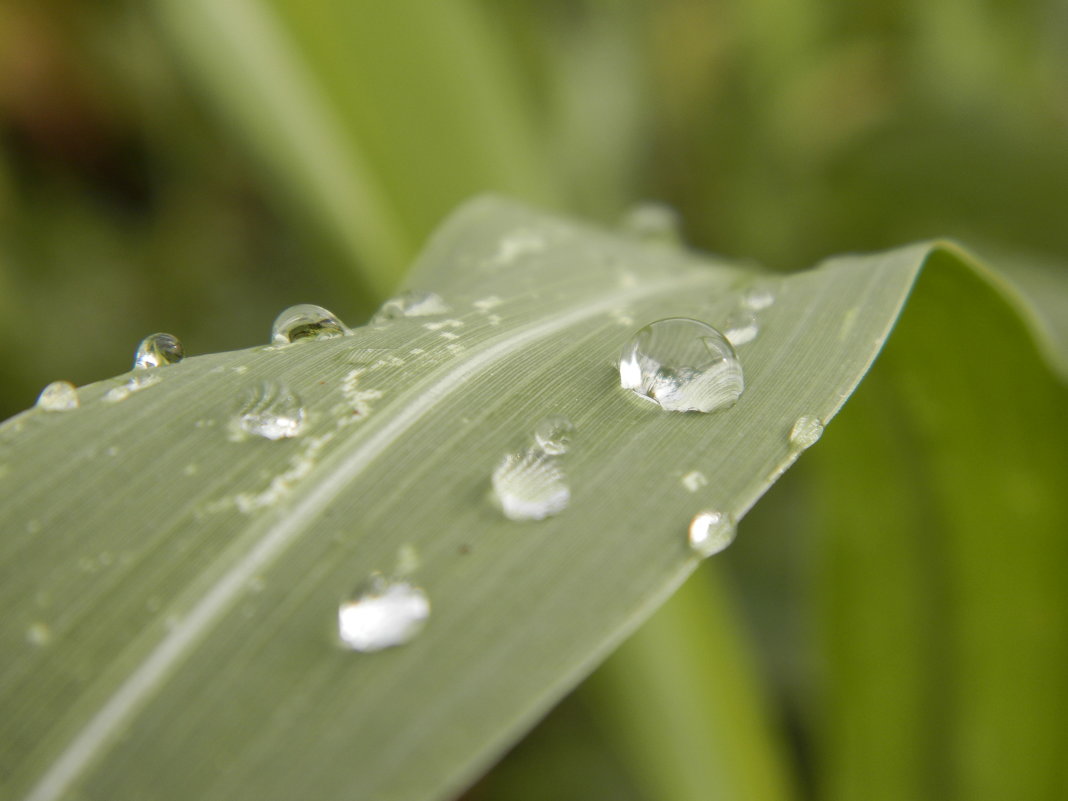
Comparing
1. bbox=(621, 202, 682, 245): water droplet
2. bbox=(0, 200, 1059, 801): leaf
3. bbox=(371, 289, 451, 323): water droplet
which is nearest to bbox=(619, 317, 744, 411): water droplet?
bbox=(0, 200, 1059, 801): leaf

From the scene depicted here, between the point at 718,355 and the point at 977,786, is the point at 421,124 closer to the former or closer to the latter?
the point at 718,355

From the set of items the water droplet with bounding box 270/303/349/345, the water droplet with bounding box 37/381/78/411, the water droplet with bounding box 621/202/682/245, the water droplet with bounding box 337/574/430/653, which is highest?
the water droplet with bounding box 621/202/682/245

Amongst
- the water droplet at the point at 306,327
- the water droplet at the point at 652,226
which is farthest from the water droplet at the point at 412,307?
the water droplet at the point at 652,226

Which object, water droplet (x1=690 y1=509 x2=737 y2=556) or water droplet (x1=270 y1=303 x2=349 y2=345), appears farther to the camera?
water droplet (x1=270 y1=303 x2=349 y2=345)

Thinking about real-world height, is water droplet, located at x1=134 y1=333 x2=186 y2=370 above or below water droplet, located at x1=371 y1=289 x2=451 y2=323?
below

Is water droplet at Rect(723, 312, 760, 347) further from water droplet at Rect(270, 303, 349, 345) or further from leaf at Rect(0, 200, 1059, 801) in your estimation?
water droplet at Rect(270, 303, 349, 345)

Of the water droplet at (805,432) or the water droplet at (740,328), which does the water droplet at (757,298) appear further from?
the water droplet at (805,432)
